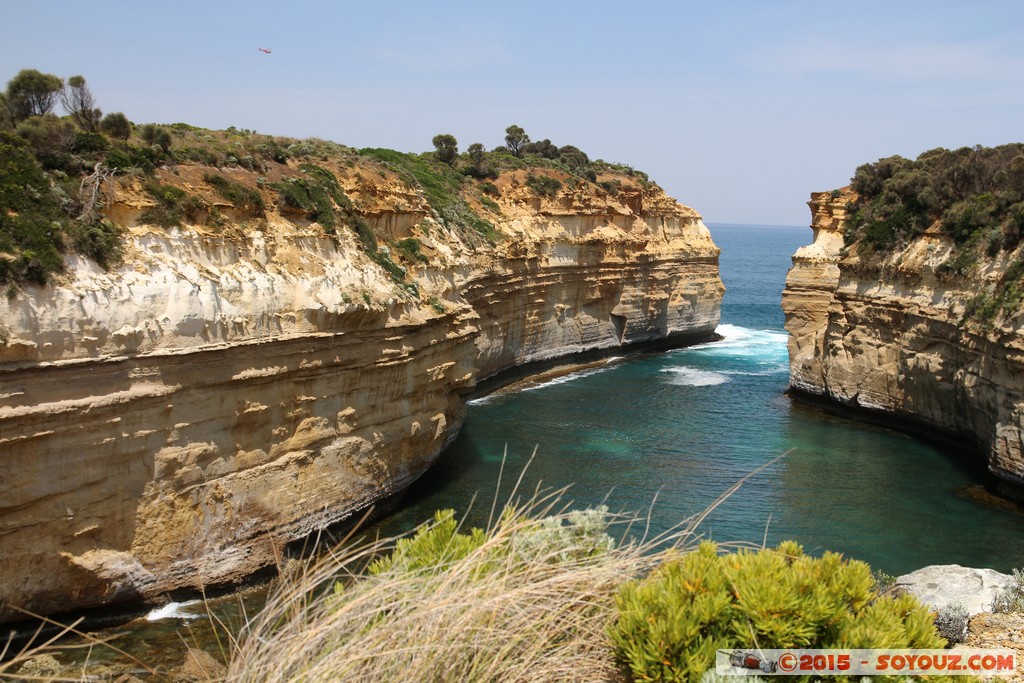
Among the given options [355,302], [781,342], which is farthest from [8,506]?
[781,342]

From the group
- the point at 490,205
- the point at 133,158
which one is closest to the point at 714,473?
the point at 133,158

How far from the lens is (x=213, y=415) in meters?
18.1

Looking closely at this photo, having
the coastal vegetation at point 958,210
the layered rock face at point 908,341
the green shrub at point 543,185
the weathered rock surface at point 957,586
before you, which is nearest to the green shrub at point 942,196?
the coastal vegetation at point 958,210

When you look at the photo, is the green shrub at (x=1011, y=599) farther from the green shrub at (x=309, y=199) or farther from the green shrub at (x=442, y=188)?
the green shrub at (x=442, y=188)

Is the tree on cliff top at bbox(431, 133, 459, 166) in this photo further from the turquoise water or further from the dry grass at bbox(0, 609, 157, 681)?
the dry grass at bbox(0, 609, 157, 681)

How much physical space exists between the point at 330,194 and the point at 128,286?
9.03m

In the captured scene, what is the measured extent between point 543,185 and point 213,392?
3146 centimetres

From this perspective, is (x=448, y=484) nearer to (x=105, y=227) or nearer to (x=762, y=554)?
(x=105, y=227)

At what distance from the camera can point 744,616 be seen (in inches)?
276

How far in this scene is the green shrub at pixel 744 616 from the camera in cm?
679

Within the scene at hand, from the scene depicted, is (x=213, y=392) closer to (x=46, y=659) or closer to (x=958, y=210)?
(x=46, y=659)

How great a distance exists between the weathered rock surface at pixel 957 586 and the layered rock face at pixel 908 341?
46.6 feet

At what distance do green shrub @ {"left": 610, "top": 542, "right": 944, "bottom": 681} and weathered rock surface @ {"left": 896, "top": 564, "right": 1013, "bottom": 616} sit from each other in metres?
4.84

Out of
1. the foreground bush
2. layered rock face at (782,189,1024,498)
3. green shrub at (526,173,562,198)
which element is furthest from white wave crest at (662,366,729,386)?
the foreground bush
